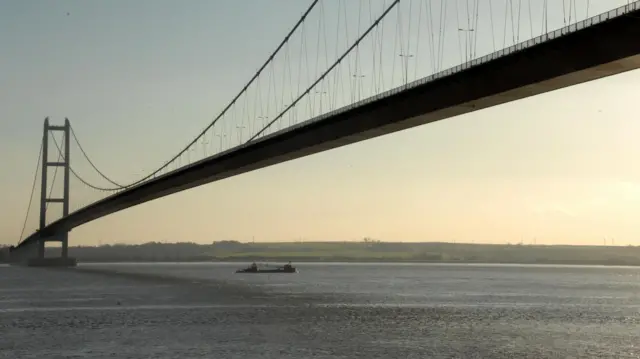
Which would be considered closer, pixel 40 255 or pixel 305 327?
pixel 305 327

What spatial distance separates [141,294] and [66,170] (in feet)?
212

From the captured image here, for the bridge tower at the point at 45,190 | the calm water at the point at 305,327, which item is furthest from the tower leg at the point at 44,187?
the calm water at the point at 305,327

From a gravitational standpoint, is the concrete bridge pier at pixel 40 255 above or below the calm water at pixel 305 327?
above

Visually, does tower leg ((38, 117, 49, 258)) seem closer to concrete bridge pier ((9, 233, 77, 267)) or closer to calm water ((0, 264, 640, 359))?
concrete bridge pier ((9, 233, 77, 267))

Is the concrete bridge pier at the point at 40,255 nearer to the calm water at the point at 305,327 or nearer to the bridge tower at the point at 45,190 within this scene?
the bridge tower at the point at 45,190

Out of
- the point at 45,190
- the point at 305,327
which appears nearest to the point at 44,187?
the point at 45,190

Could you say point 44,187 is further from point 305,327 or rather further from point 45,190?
point 305,327

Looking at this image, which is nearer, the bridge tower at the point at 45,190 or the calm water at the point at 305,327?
the calm water at the point at 305,327

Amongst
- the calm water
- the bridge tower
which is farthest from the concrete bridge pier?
the calm water

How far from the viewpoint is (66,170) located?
12950 centimetres

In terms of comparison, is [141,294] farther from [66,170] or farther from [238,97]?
[66,170]

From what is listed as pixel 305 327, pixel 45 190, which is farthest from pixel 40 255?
pixel 305 327

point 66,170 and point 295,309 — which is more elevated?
point 66,170

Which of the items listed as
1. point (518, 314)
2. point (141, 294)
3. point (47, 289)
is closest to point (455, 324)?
point (518, 314)
